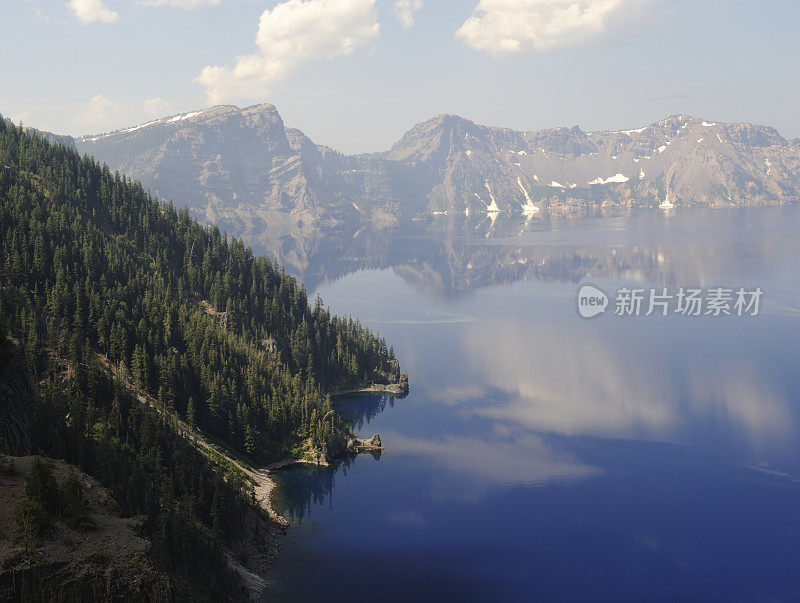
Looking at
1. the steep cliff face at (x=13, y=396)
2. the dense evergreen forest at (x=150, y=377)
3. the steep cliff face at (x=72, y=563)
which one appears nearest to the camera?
the steep cliff face at (x=72, y=563)

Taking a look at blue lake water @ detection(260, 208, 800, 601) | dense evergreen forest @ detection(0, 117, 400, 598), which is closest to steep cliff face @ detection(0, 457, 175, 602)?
dense evergreen forest @ detection(0, 117, 400, 598)

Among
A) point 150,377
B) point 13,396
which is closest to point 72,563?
point 13,396

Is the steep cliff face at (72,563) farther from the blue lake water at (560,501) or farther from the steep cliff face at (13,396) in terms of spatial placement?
the blue lake water at (560,501)

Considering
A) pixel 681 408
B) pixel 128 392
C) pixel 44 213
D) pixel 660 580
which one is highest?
pixel 44 213

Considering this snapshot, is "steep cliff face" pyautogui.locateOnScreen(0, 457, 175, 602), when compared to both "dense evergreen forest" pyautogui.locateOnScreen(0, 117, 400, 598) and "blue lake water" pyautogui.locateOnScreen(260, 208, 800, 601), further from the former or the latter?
"blue lake water" pyautogui.locateOnScreen(260, 208, 800, 601)

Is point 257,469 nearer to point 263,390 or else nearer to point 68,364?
point 263,390

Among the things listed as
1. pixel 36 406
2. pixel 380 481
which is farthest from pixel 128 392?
pixel 380 481

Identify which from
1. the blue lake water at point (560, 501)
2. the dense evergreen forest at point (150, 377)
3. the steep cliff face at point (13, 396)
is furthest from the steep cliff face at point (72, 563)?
the blue lake water at point (560, 501)
